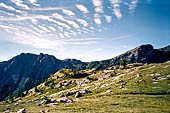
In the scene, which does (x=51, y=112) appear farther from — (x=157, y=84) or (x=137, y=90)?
(x=157, y=84)

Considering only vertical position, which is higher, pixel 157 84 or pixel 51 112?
pixel 157 84

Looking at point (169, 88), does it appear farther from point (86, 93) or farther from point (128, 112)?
point (86, 93)

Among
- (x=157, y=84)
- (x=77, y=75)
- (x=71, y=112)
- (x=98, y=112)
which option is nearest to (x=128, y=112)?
(x=98, y=112)

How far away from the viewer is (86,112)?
40.1 metres

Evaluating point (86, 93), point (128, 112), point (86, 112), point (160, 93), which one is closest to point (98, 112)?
point (86, 112)

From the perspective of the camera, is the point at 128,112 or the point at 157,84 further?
the point at 157,84

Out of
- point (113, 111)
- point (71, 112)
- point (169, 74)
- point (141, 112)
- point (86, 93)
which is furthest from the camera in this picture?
point (86, 93)

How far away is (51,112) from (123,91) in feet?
113

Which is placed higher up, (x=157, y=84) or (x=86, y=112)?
(x=157, y=84)

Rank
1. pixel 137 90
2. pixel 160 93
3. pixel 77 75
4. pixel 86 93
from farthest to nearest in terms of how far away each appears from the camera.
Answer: pixel 77 75 → pixel 86 93 → pixel 137 90 → pixel 160 93

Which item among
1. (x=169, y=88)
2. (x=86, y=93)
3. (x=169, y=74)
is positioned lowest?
(x=86, y=93)

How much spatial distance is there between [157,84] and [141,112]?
32949 mm

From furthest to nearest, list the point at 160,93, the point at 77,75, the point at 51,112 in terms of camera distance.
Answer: the point at 77,75 < the point at 160,93 < the point at 51,112

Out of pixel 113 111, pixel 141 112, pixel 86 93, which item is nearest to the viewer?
pixel 141 112
